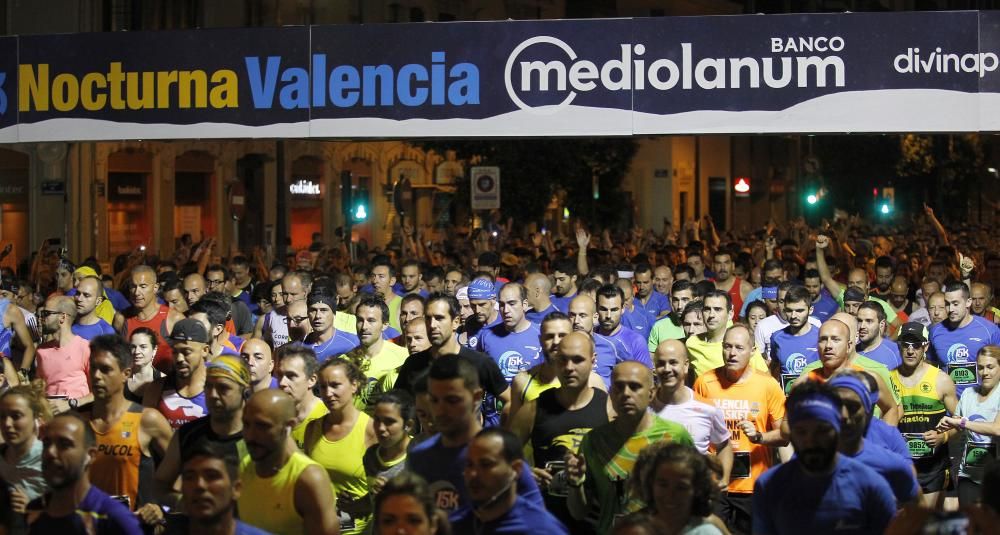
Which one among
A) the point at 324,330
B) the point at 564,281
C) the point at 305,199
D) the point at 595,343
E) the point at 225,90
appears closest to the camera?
the point at 595,343

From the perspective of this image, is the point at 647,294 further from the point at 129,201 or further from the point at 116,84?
the point at 129,201

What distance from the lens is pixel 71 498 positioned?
6.05 meters

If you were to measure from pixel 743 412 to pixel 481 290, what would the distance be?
3.26m

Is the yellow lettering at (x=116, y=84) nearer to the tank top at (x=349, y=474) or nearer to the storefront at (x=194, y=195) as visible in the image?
the tank top at (x=349, y=474)

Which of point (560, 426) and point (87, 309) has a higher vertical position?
point (87, 309)

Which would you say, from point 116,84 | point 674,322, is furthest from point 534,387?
point 116,84

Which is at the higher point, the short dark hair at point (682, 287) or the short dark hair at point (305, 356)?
the short dark hair at point (682, 287)

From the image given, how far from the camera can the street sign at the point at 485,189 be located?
68.6ft

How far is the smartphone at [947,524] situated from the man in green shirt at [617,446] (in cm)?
258

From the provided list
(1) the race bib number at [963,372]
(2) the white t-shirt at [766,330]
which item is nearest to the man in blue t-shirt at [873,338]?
(1) the race bib number at [963,372]

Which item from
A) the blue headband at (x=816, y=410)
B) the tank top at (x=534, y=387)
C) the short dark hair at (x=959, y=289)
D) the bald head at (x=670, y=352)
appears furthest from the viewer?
the short dark hair at (x=959, y=289)

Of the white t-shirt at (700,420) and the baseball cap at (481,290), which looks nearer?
the white t-shirt at (700,420)

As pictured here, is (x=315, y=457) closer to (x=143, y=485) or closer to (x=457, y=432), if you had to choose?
(x=143, y=485)

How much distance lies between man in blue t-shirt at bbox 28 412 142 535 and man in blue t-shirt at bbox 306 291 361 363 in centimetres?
499
